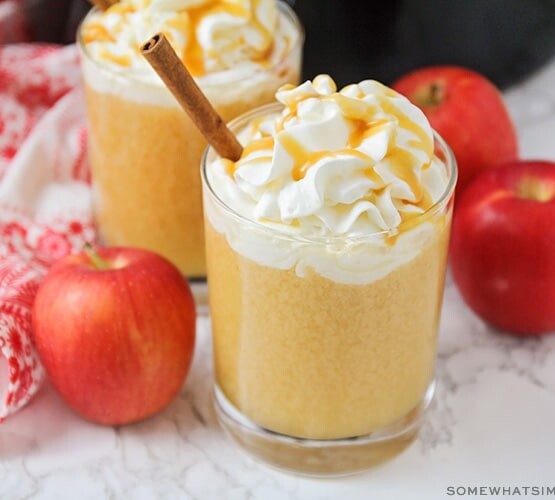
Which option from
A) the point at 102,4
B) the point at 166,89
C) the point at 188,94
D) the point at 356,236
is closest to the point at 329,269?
the point at 356,236

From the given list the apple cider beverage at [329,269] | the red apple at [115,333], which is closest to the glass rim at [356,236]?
the apple cider beverage at [329,269]

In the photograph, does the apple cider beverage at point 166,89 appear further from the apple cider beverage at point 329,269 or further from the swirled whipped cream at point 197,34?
the apple cider beverage at point 329,269

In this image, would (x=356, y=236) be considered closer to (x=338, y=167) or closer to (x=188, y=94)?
(x=338, y=167)

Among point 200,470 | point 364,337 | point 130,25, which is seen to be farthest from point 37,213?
point 364,337

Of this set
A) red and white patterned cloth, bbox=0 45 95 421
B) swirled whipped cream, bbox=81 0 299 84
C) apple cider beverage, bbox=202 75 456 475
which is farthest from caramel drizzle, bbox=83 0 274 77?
red and white patterned cloth, bbox=0 45 95 421

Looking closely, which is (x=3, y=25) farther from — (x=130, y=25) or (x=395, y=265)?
(x=395, y=265)

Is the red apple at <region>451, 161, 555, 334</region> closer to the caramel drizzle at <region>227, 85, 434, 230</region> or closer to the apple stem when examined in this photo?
the caramel drizzle at <region>227, 85, 434, 230</region>
